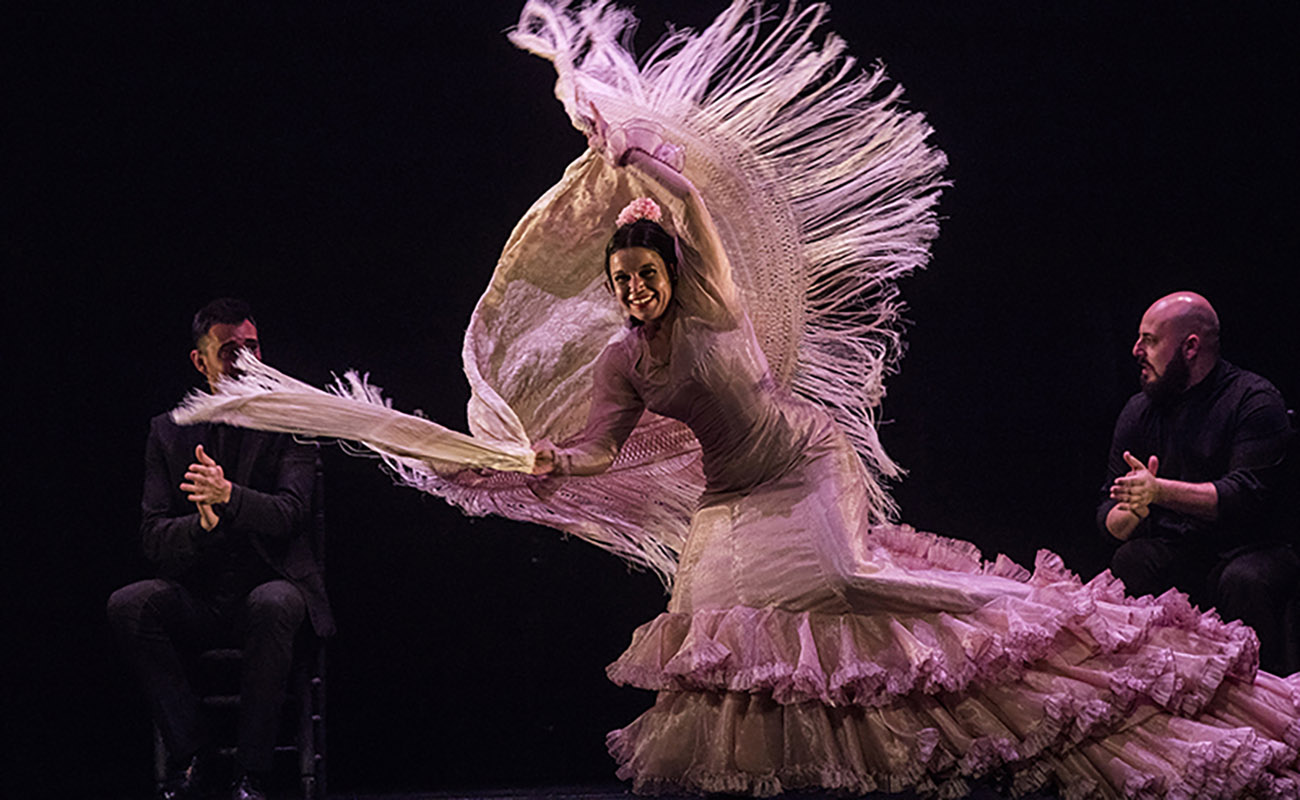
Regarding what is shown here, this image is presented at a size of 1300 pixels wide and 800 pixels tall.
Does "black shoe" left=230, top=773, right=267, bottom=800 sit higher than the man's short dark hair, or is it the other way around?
the man's short dark hair

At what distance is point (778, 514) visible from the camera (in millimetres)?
2336

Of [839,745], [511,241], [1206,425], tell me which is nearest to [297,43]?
[511,241]

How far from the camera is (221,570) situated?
10.1ft

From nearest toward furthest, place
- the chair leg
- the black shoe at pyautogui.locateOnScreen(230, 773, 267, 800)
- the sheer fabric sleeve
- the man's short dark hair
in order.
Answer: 1. the sheer fabric sleeve
2. the black shoe at pyautogui.locateOnScreen(230, 773, 267, 800)
3. the chair leg
4. the man's short dark hair

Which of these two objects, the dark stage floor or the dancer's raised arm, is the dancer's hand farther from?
the dark stage floor

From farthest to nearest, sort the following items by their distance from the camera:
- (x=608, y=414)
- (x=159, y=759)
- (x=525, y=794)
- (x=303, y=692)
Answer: (x=525, y=794)
(x=303, y=692)
(x=159, y=759)
(x=608, y=414)

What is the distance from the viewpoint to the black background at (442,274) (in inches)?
131

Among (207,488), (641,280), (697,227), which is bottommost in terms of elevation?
(207,488)

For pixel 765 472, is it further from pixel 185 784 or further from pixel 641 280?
pixel 185 784

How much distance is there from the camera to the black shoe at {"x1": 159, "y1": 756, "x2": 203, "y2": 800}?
2.94 m

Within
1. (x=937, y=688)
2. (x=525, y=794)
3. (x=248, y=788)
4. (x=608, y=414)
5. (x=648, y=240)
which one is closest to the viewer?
(x=937, y=688)

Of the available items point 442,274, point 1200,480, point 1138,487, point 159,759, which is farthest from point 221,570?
point 1200,480

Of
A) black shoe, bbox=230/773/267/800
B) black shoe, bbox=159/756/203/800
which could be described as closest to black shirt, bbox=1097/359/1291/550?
black shoe, bbox=230/773/267/800

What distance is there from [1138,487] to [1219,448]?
1.20 feet
